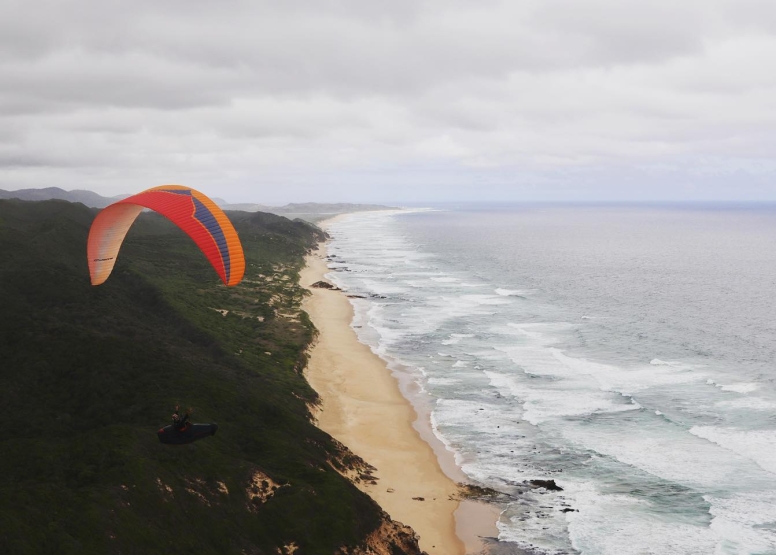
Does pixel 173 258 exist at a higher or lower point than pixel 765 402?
higher

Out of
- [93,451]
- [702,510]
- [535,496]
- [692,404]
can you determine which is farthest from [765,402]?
[93,451]

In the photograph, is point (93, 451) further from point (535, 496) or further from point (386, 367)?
point (386, 367)

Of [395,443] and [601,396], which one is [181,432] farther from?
[601,396]

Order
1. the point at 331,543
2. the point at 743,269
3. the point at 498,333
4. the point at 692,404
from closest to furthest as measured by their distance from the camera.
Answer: the point at 331,543 → the point at 692,404 → the point at 498,333 → the point at 743,269

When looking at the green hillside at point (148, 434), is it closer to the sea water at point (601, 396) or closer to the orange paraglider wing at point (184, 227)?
the orange paraglider wing at point (184, 227)

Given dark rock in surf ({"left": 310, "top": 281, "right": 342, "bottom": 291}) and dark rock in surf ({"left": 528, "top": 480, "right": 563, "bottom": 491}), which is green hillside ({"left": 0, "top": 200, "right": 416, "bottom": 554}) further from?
dark rock in surf ({"left": 310, "top": 281, "right": 342, "bottom": 291})

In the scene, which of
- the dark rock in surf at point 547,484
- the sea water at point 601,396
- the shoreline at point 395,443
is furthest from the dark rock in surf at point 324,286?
the dark rock in surf at point 547,484

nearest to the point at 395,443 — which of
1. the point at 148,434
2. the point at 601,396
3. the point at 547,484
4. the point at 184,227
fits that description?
the point at 547,484
